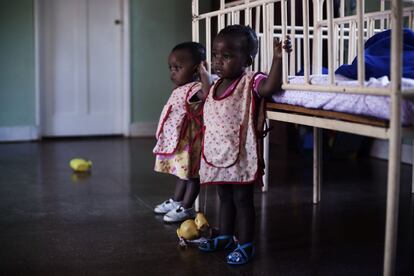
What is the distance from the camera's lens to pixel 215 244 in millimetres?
1861

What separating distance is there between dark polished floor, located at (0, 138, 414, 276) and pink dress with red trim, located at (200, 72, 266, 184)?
0.27 metres

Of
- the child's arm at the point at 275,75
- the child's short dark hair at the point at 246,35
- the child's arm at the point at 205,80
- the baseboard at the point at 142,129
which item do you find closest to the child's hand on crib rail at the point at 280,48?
the child's arm at the point at 275,75

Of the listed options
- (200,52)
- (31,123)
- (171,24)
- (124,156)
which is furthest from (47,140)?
(200,52)

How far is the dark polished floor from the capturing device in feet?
5.66

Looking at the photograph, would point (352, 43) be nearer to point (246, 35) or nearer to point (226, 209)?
point (246, 35)

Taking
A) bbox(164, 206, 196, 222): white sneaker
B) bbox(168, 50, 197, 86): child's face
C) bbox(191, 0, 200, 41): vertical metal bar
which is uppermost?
bbox(191, 0, 200, 41): vertical metal bar

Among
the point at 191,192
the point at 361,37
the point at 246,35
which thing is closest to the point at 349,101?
the point at 361,37

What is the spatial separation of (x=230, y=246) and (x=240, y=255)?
16 cm

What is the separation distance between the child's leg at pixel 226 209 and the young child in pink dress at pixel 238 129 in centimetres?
2

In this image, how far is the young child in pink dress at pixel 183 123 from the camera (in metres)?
2.14

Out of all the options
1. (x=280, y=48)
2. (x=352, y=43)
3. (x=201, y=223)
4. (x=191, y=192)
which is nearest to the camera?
(x=280, y=48)

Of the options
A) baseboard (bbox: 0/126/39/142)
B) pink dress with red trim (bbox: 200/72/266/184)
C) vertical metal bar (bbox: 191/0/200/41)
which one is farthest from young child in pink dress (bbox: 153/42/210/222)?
baseboard (bbox: 0/126/39/142)

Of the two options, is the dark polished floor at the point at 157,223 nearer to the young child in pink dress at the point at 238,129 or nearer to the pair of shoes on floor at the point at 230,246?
the pair of shoes on floor at the point at 230,246

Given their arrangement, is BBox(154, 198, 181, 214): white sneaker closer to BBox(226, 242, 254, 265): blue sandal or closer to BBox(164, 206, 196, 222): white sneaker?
BBox(164, 206, 196, 222): white sneaker
